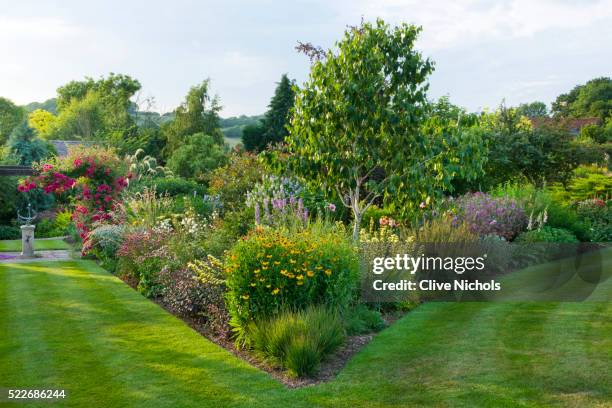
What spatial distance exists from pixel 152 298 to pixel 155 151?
35.0 meters

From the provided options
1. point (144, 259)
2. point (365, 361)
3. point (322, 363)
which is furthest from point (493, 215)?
point (322, 363)

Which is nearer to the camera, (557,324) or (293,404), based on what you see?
(293,404)

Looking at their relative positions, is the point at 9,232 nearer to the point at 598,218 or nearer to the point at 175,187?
the point at 175,187

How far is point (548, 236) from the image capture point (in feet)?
42.5

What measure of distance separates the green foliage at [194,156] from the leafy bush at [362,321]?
29922 mm

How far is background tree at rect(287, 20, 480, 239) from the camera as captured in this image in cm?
871

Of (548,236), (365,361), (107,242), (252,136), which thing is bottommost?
(365,361)

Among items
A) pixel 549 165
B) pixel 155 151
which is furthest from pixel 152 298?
pixel 155 151

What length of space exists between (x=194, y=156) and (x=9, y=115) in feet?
103

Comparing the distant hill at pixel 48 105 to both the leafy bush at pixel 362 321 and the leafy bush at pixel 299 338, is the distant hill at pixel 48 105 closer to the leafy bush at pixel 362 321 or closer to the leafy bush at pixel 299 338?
the leafy bush at pixel 362 321

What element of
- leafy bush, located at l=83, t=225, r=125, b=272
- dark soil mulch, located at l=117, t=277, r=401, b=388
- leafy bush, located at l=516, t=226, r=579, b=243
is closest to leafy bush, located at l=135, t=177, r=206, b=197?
leafy bush, located at l=83, t=225, r=125, b=272

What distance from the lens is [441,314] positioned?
321 inches

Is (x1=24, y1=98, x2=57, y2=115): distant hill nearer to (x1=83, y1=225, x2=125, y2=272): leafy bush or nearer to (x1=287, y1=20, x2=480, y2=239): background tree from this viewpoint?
(x1=83, y1=225, x2=125, y2=272): leafy bush

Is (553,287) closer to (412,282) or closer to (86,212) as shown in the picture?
(412,282)
